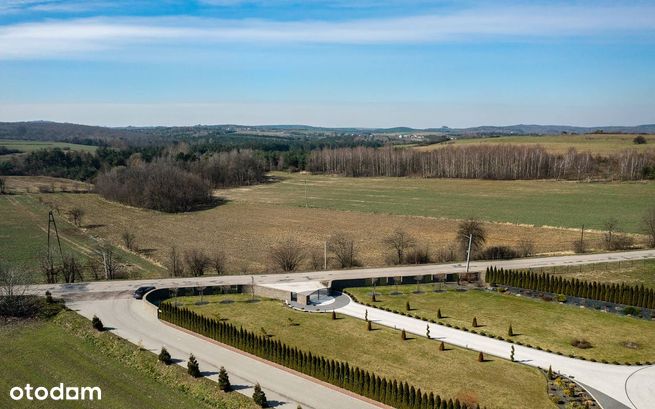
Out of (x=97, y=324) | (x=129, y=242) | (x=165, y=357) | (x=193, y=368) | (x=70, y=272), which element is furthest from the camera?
(x=129, y=242)

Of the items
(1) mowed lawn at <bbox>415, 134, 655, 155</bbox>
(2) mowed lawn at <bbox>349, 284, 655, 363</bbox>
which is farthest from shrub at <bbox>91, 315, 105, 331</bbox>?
(1) mowed lawn at <bbox>415, 134, 655, 155</bbox>

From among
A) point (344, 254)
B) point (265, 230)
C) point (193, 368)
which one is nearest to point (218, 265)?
point (344, 254)

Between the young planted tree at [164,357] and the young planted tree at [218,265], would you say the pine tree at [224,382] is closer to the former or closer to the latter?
the young planted tree at [164,357]

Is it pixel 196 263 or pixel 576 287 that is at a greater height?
pixel 196 263

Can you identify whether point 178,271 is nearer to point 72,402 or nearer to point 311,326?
point 311,326

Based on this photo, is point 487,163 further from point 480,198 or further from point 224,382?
point 224,382

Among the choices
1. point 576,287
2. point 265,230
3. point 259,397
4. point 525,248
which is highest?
point 525,248

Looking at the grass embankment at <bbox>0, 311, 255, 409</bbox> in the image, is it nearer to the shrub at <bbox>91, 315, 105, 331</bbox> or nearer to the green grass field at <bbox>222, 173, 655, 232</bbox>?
the shrub at <bbox>91, 315, 105, 331</bbox>
